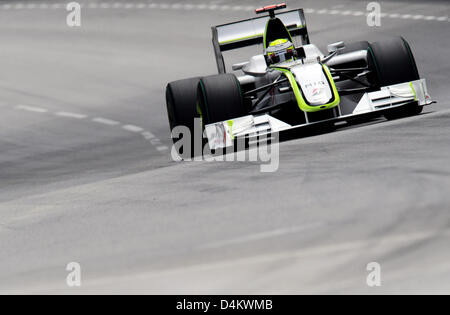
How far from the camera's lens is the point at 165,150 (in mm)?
12164

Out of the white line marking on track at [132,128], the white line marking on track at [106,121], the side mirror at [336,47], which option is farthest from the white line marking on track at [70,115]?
the side mirror at [336,47]

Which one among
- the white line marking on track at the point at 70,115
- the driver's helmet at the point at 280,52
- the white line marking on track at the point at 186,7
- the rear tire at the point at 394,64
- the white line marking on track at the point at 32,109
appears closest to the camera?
the rear tire at the point at 394,64

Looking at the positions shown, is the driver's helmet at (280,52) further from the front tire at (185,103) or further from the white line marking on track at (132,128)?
the white line marking on track at (132,128)

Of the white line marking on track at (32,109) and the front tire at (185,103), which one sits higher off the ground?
the white line marking on track at (32,109)

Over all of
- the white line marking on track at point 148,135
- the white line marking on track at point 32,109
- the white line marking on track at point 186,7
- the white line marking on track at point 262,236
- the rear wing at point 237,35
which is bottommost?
the white line marking on track at point 262,236

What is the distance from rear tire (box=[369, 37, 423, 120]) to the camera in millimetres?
10344

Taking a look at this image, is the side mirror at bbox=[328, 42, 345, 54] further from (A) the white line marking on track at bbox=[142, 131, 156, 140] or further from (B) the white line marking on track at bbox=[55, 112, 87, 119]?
(B) the white line marking on track at bbox=[55, 112, 87, 119]

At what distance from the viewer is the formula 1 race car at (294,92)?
32.2ft

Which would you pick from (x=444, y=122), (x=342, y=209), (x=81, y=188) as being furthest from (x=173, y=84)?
(x=342, y=209)

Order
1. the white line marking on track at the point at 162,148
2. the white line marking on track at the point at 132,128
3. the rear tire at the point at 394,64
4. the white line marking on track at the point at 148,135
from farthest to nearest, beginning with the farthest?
the white line marking on track at the point at 132,128 < the white line marking on track at the point at 148,135 < the white line marking on track at the point at 162,148 < the rear tire at the point at 394,64

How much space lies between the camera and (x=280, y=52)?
1155 centimetres

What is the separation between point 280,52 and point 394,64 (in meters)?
1.70

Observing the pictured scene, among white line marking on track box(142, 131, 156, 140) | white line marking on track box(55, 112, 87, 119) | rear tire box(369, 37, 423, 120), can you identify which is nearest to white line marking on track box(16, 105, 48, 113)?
white line marking on track box(55, 112, 87, 119)

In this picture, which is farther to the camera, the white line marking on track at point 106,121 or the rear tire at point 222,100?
the white line marking on track at point 106,121
